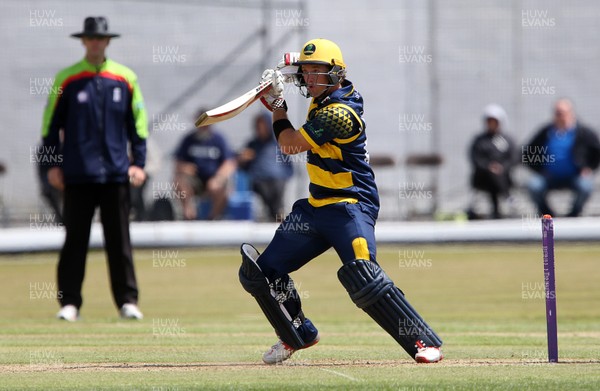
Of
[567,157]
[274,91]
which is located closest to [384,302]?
[274,91]

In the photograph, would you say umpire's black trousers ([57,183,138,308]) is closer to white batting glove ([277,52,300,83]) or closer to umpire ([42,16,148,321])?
umpire ([42,16,148,321])

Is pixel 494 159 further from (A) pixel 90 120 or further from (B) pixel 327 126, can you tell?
(B) pixel 327 126

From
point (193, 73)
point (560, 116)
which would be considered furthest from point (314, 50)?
point (193, 73)

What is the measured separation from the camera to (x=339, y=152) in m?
8.16

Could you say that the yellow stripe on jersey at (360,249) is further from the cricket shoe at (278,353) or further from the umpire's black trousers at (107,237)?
the umpire's black trousers at (107,237)

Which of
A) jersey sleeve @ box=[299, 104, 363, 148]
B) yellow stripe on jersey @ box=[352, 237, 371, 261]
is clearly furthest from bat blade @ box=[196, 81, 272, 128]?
yellow stripe on jersey @ box=[352, 237, 371, 261]

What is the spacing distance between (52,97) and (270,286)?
14.1ft

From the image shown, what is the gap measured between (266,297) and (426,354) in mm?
1106

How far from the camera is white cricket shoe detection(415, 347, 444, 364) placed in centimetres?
800

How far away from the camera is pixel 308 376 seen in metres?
7.59

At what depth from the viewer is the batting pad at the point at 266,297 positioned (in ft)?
26.8

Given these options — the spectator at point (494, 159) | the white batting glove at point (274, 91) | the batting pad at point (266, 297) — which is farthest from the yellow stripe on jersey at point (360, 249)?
the spectator at point (494, 159)

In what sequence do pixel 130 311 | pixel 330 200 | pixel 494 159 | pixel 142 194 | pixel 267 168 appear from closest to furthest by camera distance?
1. pixel 330 200
2. pixel 130 311
3. pixel 142 194
4. pixel 267 168
5. pixel 494 159

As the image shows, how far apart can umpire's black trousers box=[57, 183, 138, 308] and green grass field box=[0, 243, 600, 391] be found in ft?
1.32
